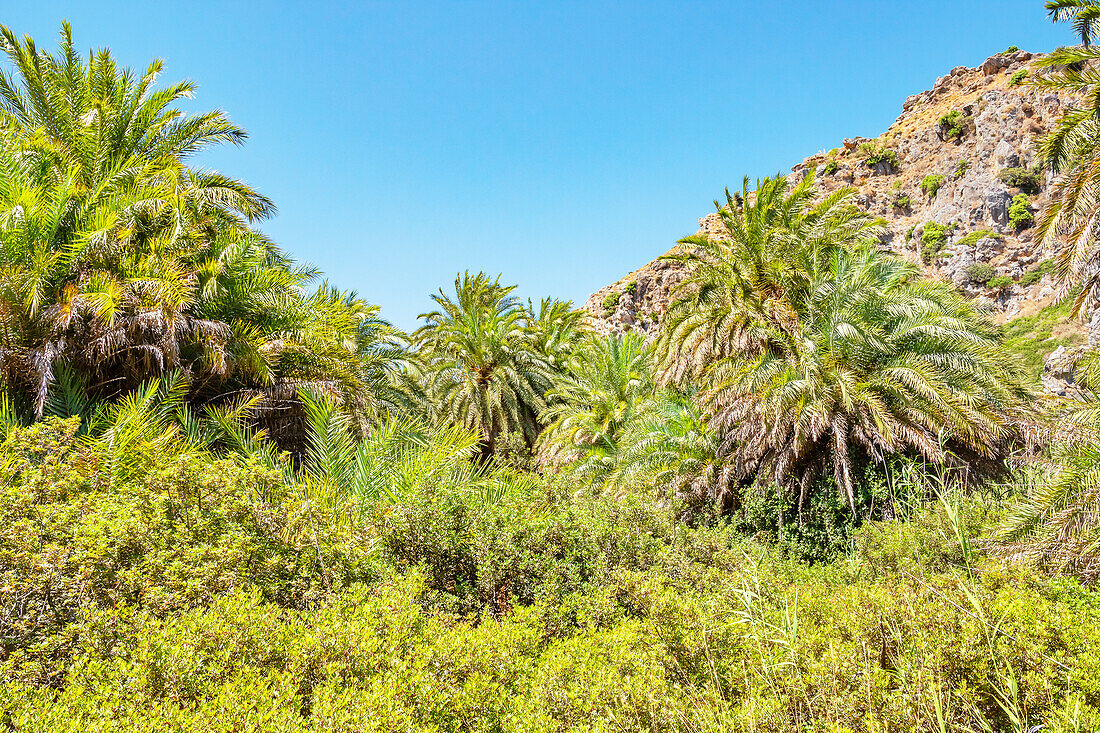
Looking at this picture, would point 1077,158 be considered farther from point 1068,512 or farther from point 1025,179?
point 1025,179

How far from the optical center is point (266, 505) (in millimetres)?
4184

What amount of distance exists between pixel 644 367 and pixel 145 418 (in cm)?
1452

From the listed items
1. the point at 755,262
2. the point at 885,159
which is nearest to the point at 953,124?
the point at 885,159

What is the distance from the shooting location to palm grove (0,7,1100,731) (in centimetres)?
272

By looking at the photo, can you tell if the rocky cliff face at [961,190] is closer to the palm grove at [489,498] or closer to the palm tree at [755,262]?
the palm tree at [755,262]

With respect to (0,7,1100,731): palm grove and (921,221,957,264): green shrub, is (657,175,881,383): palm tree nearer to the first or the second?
(0,7,1100,731): palm grove

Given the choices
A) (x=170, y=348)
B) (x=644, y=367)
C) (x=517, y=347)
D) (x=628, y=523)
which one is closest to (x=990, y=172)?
(x=644, y=367)

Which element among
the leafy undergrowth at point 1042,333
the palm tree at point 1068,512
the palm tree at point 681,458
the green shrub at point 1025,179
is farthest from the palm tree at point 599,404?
the green shrub at point 1025,179

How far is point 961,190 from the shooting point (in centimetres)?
3762

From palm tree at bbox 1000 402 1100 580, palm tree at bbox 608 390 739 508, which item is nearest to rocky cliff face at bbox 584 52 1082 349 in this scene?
palm tree at bbox 608 390 739 508

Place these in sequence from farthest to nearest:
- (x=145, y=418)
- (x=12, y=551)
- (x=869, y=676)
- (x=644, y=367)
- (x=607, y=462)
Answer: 1. (x=644, y=367)
2. (x=607, y=462)
3. (x=145, y=418)
4. (x=12, y=551)
5. (x=869, y=676)

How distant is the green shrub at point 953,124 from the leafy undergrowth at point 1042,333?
1896cm

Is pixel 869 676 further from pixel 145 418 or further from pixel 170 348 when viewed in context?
pixel 170 348

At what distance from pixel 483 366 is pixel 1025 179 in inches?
1563
